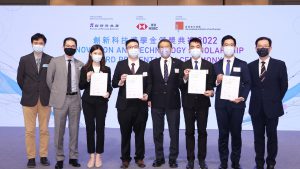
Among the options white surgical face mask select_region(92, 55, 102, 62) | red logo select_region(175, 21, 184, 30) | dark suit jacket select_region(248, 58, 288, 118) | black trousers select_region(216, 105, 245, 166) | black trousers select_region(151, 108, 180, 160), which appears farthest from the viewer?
red logo select_region(175, 21, 184, 30)

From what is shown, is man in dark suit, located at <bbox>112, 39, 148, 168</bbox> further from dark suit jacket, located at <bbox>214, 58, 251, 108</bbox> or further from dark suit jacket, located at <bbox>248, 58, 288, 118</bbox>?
dark suit jacket, located at <bbox>248, 58, 288, 118</bbox>

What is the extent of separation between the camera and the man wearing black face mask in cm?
423

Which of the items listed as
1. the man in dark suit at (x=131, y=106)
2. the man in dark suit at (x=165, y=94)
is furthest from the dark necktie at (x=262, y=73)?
the man in dark suit at (x=131, y=106)

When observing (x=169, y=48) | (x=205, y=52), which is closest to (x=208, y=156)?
(x=169, y=48)

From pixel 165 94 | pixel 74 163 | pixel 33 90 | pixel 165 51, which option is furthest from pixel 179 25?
pixel 74 163

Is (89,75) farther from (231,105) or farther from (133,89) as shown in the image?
(231,105)

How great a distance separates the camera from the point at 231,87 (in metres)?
4.07

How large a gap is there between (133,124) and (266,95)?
165 cm

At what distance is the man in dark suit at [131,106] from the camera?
4309mm

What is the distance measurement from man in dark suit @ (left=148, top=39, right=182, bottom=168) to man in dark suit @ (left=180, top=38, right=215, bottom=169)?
0.42 feet

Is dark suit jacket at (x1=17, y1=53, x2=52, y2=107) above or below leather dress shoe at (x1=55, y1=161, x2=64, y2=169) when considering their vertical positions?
above

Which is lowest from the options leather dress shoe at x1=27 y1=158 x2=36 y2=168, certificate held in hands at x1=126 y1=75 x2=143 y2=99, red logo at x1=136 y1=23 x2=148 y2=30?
leather dress shoe at x1=27 y1=158 x2=36 y2=168

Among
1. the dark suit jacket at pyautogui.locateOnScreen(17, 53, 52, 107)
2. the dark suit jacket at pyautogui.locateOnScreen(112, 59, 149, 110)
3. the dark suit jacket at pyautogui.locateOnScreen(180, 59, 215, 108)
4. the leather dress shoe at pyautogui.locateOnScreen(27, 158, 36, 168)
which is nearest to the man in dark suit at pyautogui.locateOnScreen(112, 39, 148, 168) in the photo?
the dark suit jacket at pyautogui.locateOnScreen(112, 59, 149, 110)

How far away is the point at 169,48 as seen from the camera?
4.35 m
